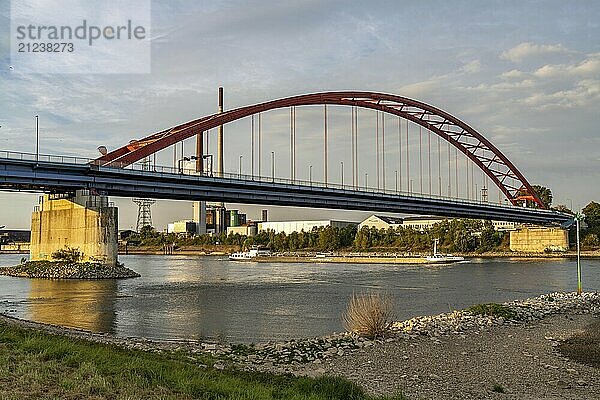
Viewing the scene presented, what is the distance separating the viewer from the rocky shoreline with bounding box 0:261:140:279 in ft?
139

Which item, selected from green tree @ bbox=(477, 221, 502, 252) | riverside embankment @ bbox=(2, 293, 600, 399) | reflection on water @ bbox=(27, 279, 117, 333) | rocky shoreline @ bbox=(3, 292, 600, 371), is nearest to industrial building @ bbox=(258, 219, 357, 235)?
green tree @ bbox=(477, 221, 502, 252)

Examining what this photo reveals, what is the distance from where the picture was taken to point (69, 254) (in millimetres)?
45281

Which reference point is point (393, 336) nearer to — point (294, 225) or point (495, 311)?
point (495, 311)

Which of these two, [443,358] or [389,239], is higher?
[389,239]

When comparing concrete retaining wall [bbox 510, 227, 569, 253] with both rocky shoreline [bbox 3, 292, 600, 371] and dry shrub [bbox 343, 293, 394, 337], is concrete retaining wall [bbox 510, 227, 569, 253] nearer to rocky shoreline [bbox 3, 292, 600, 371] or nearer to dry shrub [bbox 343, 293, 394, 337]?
rocky shoreline [bbox 3, 292, 600, 371]

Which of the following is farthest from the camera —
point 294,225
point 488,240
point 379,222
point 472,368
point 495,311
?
point 294,225

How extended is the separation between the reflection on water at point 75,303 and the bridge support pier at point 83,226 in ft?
12.9

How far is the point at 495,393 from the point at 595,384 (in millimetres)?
2219

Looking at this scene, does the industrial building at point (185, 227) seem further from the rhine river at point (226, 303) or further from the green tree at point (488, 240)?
the rhine river at point (226, 303)

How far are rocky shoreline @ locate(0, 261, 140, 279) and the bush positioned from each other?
379mm

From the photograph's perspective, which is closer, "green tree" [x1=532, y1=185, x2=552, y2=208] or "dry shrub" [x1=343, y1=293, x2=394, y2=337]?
"dry shrub" [x1=343, y1=293, x2=394, y2=337]

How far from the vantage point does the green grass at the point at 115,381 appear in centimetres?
748

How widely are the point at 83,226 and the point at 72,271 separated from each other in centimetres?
384

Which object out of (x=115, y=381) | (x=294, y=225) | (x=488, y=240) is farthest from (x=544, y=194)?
(x=115, y=381)
